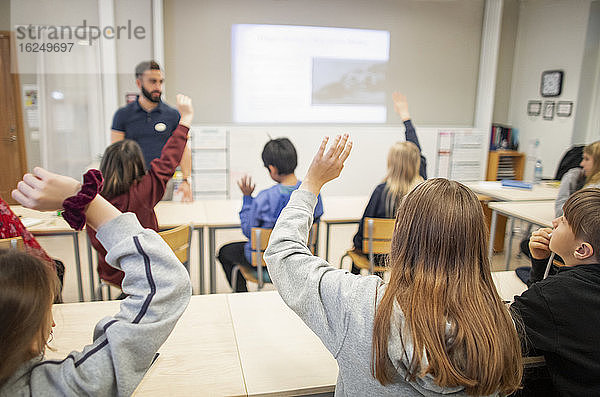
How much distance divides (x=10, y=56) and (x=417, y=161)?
156 inches

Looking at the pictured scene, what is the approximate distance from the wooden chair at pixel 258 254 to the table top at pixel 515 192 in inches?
71.5

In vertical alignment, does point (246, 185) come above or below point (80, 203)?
below

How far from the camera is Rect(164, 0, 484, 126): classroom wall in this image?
519cm

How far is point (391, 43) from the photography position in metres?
5.79

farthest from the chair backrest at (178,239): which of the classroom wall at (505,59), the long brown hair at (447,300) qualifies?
the classroom wall at (505,59)

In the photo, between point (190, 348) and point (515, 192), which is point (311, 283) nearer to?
point (190, 348)

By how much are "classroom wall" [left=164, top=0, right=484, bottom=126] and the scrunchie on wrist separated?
465 centimetres

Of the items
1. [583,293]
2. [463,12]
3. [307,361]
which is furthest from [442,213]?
[463,12]

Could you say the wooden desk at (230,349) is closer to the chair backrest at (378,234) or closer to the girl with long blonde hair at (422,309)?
the girl with long blonde hair at (422,309)

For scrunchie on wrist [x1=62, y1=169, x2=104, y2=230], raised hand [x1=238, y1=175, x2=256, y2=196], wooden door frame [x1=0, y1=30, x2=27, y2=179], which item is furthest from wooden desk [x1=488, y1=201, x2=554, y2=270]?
wooden door frame [x1=0, y1=30, x2=27, y2=179]

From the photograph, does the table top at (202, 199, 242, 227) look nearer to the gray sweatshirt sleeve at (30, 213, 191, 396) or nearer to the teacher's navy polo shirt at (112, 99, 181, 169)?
the teacher's navy polo shirt at (112, 99, 181, 169)

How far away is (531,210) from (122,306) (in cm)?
312

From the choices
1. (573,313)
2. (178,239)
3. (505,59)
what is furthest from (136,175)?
(505,59)

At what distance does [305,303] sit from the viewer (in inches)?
40.0
